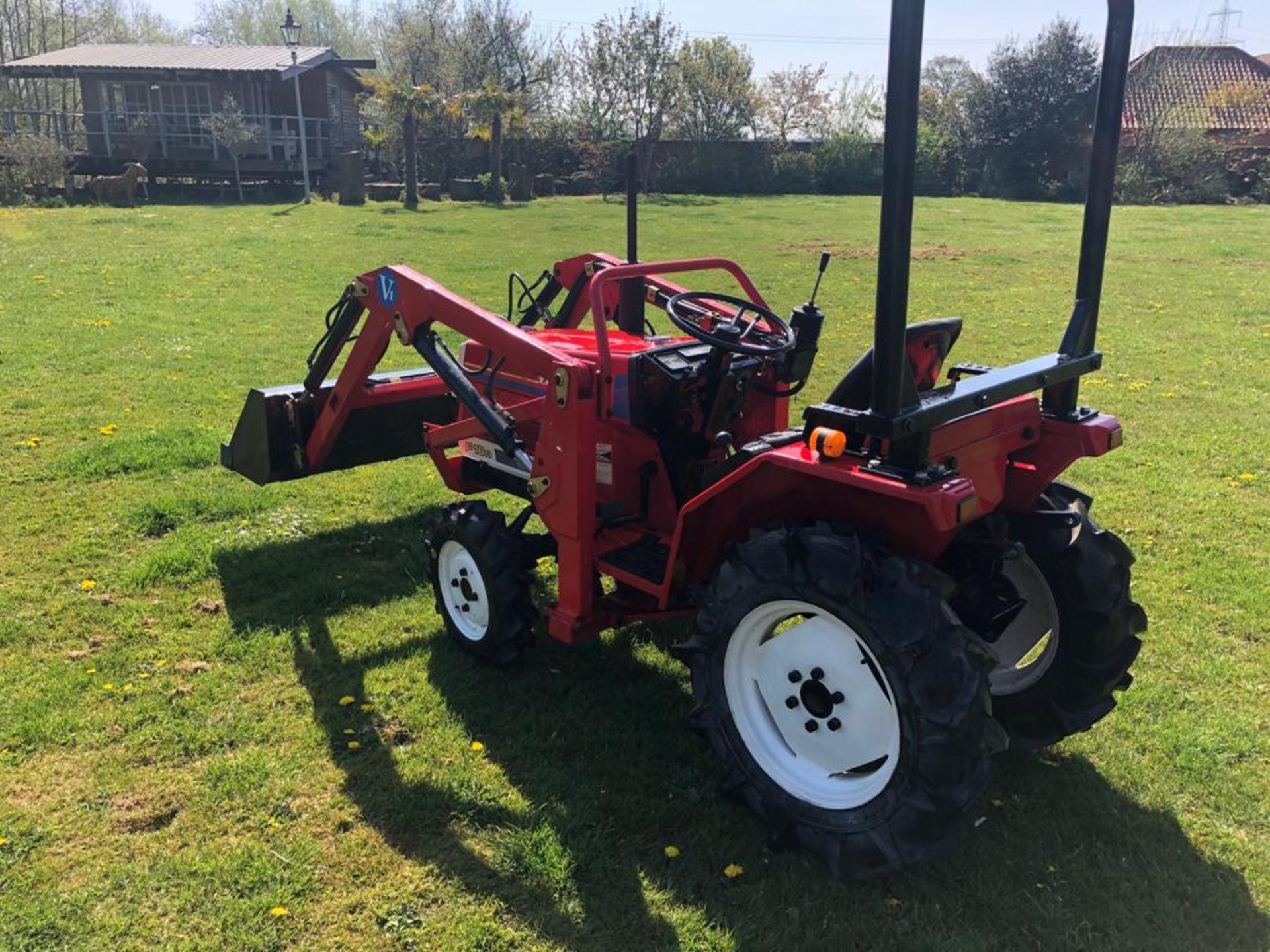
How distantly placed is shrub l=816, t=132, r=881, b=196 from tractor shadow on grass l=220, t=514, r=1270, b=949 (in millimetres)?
33196

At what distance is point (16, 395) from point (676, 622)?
19.2ft

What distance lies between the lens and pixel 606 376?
3.52m

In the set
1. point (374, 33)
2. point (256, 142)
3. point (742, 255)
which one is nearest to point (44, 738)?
point (742, 255)

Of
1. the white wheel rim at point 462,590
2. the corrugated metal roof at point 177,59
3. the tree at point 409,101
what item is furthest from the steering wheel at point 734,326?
the corrugated metal roof at point 177,59

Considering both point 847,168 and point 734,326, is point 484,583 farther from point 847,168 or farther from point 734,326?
point 847,168

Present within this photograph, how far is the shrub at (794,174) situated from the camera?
112 feet

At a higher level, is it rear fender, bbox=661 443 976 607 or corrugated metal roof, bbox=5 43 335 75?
corrugated metal roof, bbox=5 43 335 75

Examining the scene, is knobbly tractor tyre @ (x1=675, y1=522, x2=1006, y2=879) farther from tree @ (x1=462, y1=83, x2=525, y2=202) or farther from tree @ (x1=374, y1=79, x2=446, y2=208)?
tree @ (x1=374, y1=79, x2=446, y2=208)

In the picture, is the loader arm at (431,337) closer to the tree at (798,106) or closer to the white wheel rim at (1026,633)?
the white wheel rim at (1026,633)

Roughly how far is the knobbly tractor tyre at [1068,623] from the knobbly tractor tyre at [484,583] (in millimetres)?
1763

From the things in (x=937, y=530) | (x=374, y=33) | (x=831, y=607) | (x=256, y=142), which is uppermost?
(x=374, y=33)

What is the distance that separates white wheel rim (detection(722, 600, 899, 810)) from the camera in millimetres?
2844

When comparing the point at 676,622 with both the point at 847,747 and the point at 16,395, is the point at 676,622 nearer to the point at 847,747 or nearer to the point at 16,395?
the point at 847,747

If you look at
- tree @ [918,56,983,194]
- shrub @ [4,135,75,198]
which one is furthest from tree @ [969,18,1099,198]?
shrub @ [4,135,75,198]
